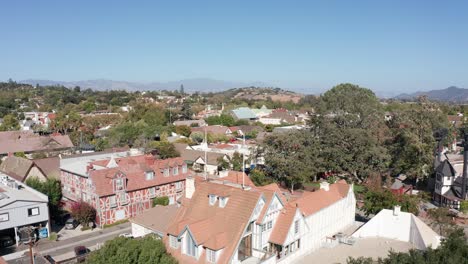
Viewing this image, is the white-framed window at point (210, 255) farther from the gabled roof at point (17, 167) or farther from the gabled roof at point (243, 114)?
the gabled roof at point (243, 114)

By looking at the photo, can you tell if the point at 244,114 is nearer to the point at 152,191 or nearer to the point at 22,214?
the point at 152,191

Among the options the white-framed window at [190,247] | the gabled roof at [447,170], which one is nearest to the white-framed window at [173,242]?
the white-framed window at [190,247]

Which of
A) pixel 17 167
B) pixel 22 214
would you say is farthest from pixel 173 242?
pixel 17 167

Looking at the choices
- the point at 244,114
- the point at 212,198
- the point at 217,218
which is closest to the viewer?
the point at 217,218

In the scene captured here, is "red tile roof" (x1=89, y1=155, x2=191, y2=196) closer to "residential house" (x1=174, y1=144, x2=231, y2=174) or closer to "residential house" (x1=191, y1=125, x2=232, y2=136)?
"residential house" (x1=174, y1=144, x2=231, y2=174)

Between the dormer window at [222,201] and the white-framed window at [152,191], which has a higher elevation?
the dormer window at [222,201]

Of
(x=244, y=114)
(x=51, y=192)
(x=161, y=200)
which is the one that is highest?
(x=51, y=192)

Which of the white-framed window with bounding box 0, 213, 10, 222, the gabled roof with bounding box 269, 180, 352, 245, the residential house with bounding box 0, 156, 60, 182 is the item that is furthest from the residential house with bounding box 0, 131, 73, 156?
the gabled roof with bounding box 269, 180, 352, 245
